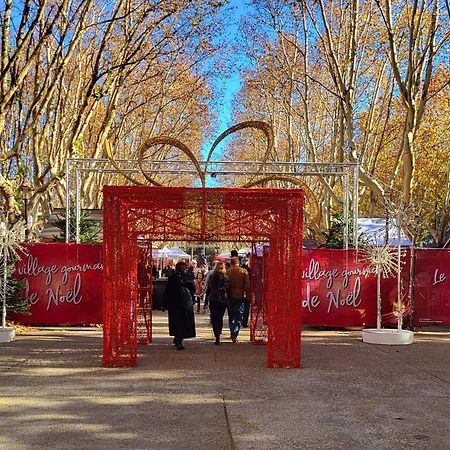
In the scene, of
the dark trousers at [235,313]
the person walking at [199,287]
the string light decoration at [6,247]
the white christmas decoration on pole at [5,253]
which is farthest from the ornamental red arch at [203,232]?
the person walking at [199,287]

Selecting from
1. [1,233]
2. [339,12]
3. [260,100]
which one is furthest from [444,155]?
[1,233]

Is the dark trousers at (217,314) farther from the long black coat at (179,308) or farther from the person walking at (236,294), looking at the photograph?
the long black coat at (179,308)

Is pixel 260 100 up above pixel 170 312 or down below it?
above

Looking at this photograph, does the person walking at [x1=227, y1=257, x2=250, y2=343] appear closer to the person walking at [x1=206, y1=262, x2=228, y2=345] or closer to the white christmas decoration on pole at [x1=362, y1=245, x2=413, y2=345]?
the person walking at [x1=206, y1=262, x2=228, y2=345]

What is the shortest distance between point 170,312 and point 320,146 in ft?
82.9

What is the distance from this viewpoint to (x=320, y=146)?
117 feet

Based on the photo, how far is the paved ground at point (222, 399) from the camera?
6309 millimetres

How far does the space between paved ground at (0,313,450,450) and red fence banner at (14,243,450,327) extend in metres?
3.03

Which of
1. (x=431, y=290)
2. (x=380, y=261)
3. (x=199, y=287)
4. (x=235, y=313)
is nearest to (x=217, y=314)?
(x=235, y=313)

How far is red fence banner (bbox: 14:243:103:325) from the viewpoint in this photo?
49.8ft

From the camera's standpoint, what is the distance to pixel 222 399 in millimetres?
7910

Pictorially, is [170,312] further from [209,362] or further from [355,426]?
[355,426]

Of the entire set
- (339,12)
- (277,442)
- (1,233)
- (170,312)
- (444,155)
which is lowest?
(277,442)

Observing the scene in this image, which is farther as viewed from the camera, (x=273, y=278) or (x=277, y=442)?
(x=273, y=278)
